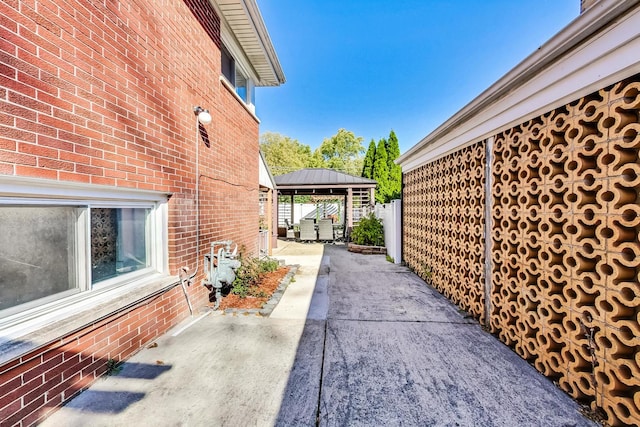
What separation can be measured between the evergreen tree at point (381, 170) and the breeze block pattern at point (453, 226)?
15384 millimetres

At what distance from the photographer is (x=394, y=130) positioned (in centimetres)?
2295

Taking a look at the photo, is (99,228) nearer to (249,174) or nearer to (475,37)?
(249,174)

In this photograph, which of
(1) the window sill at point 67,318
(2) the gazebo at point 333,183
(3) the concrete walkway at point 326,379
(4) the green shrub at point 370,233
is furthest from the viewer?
(2) the gazebo at point 333,183

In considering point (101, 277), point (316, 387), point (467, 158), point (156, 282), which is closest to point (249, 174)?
point (156, 282)

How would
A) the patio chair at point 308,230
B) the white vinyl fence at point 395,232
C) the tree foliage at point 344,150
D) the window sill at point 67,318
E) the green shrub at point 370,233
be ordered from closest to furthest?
the window sill at point 67,318 → the white vinyl fence at point 395,232 → the green shrub at point 370,233 → the patio chair at point 308,230 → the tree foliage at point 344,150

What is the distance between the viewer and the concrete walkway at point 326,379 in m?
1.96

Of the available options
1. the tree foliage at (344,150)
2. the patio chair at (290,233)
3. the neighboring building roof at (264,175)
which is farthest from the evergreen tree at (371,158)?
the neighboring building roof at (264,175)

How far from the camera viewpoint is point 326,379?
2.41 m

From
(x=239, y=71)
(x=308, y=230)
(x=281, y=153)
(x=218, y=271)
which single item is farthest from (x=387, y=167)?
(x=218, y=271)

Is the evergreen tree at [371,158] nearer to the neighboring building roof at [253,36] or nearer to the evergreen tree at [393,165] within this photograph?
the evergreen tree at [393,165]

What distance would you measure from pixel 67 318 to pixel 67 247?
0.57 metres

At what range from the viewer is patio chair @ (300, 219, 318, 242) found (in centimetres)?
1211

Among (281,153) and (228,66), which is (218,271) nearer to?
(228,66)

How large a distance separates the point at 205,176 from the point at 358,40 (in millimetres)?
12302
